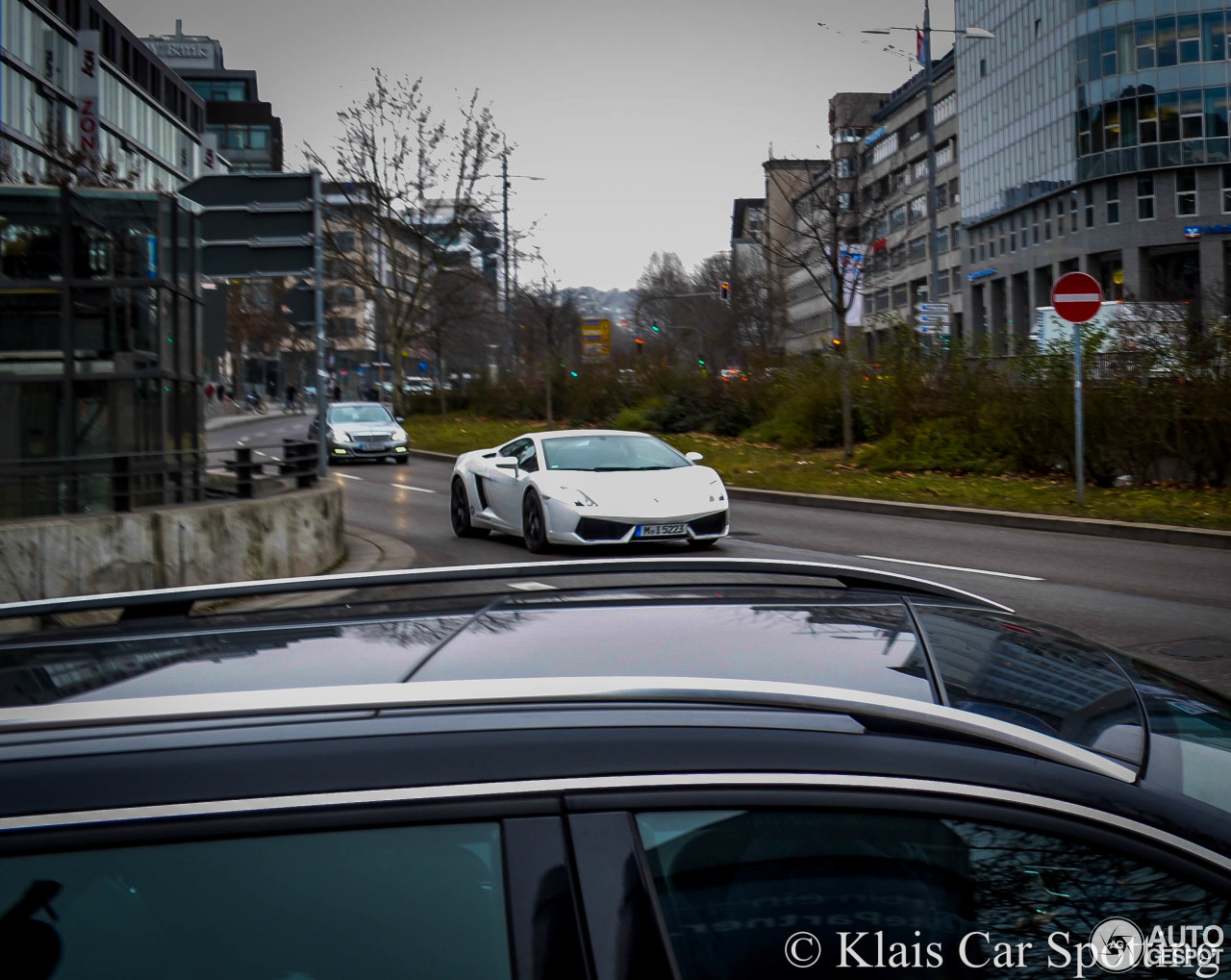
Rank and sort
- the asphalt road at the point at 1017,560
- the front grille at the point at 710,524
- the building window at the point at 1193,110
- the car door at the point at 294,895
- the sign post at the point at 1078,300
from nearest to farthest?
the car door at the point at 294,895
the asphalt road at the point at 1017,560
the front grille at the point at 710,524
the sign post at the point at 1078,300
the building window at the point at 1193,110

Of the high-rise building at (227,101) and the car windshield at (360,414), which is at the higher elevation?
the high-rise building at (227,101)

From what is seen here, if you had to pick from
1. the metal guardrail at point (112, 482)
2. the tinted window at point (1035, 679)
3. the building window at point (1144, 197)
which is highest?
the building window at point (1144, 197)

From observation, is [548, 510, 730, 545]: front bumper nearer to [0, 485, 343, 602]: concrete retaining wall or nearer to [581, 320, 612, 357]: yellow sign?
[0, 485, 343, 602]: concrete retaining wall

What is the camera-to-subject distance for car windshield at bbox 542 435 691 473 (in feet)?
48.9

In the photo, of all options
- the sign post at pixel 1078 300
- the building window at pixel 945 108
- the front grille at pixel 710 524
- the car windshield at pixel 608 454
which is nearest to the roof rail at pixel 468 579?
the front grille at pixel 710 524

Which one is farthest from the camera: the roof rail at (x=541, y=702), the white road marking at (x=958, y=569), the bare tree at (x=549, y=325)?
the bare tree at (x=549, y=325)

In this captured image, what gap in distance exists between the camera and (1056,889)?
1601mm

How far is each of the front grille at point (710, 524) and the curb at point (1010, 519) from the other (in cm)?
456

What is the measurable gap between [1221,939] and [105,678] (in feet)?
4.94

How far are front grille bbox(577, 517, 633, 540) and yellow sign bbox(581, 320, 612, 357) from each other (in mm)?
32768

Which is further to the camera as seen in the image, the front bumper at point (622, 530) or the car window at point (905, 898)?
the front bumper at point (622, 530)

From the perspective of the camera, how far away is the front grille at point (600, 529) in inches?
558

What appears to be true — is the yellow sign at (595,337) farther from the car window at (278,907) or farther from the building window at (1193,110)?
the car window at (278,907)

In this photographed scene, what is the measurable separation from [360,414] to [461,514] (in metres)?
18.8
